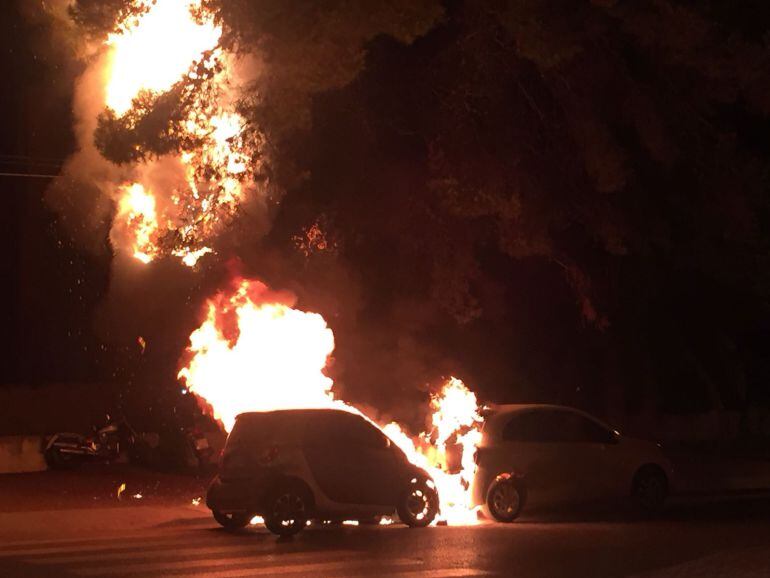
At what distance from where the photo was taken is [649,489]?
18641 millimetres

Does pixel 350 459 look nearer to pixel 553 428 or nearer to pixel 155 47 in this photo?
pixel 553 428

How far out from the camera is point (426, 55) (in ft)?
71.9

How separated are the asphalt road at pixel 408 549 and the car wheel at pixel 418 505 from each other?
0.19 metres

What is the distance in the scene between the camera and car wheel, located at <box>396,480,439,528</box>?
16.5 m

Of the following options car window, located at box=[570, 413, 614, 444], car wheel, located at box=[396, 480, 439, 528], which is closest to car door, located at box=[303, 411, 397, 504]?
car wheel, located at box=[396, 480, 439, 528]

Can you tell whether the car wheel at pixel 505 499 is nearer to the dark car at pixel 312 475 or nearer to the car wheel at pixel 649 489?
the dark car at pixel 312 475

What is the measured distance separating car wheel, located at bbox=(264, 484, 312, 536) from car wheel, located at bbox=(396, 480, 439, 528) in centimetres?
140

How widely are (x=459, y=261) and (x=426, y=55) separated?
450cm

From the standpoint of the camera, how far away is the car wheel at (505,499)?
1738cm

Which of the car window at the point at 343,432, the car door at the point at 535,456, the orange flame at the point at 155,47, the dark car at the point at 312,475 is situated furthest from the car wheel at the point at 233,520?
the orange flame at the point at 155,47

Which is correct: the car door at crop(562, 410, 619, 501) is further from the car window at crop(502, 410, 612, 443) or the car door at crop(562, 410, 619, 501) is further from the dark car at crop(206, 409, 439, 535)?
the dark car at crop(206, 409, 439, 535)

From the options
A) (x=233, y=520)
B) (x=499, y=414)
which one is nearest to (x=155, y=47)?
(x=233, y=520)

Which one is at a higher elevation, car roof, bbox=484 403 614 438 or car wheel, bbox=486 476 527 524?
car roof, bbox=484 403 614 438

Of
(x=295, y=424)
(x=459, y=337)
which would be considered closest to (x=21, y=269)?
(x=459, y=337)
